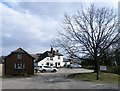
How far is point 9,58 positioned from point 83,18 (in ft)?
69.2

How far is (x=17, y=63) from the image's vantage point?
6291 centimetres

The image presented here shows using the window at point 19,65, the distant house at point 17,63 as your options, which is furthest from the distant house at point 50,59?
the distant house at point 17,63

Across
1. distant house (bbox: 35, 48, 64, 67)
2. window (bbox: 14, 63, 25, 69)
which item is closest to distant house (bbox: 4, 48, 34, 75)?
window (bbox: 14, 63, 25, 69)

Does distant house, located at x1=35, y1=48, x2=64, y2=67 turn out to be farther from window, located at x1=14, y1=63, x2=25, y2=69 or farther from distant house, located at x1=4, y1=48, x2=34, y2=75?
distant house, located at x1=4, y1=48, x2=34, y2=75

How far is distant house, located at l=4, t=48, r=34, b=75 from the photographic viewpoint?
62.6 m

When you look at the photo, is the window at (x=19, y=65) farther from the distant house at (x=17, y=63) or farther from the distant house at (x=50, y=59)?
the distant house at (x=50, y=59)

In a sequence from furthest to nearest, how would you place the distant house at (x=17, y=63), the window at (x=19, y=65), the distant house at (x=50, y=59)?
1. the distant house at (x=50, y=59)
2. the window at (x=19, y=65)
3. the distant house at (x=17, y=63)

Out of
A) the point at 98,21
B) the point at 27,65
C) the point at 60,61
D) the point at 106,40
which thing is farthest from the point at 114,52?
the point at 60,61

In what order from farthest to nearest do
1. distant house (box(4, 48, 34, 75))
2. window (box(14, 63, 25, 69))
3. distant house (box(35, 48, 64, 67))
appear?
distant house (box(35, 48, 64, 67)) → window (box(14, 63, 25, 69)) → distant house (box(4, 48, 34, 75))

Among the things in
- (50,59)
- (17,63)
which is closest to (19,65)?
(17,63)

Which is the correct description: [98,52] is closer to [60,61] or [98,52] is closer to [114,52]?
[114,52]

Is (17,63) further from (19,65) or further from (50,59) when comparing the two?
(50,59)

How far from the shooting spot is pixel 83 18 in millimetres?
49969

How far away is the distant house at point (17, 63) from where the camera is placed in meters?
62.6
